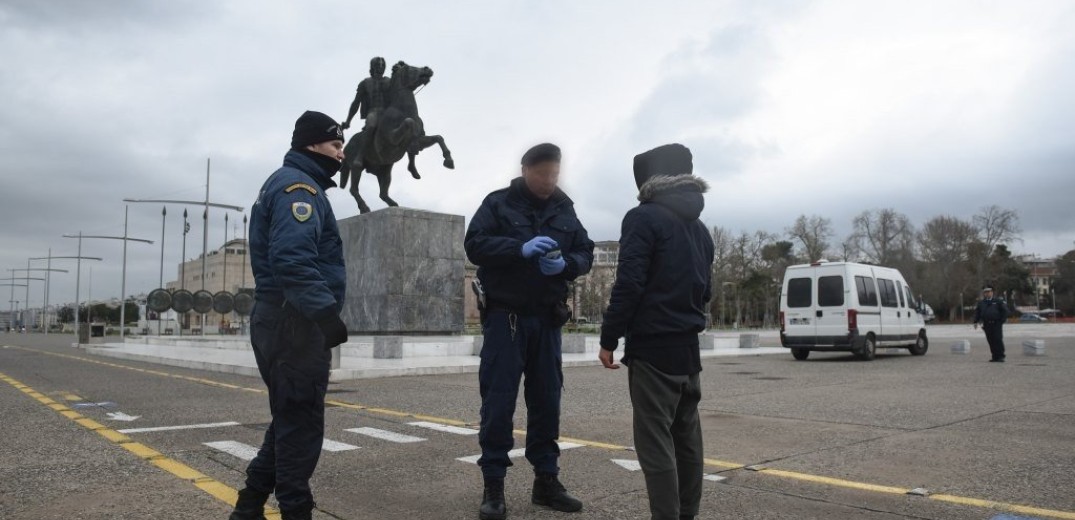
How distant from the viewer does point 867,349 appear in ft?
55.7

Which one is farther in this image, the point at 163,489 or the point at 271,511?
the point at 163,489

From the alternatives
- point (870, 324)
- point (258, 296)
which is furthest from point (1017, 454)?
point (870, 324)

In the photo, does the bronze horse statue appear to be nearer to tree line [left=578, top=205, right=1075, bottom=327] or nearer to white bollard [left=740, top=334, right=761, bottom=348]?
white bollard [left=740, top=334, right=761, bottom=348]

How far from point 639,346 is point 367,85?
15.3 m

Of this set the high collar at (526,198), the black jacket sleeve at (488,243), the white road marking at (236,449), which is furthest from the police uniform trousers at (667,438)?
the white road marking at (236,449)

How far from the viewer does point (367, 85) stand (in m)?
17.5

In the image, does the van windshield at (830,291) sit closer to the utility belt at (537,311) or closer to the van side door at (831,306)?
the van side door at (831,306)

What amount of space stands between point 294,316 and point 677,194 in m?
1.67

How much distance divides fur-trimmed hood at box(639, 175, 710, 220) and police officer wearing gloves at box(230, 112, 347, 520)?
1.39 metres

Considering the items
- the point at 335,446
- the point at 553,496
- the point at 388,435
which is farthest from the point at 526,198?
the point at 388,435

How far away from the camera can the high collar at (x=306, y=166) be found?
11.0ft

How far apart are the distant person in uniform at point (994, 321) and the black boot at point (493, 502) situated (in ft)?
48.0

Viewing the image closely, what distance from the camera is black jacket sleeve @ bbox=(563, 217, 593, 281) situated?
401cm

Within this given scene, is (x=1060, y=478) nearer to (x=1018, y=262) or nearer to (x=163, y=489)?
(x=163, y=489)
